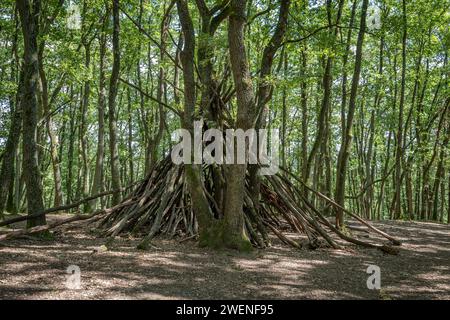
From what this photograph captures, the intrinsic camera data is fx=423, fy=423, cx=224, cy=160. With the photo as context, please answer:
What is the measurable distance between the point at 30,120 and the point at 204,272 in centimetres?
353

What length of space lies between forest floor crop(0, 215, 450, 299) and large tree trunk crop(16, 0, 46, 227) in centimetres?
Answer: 57

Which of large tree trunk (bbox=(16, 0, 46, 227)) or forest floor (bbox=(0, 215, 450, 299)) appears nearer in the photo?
forest floor (bbox=(0, 215, 450, 299))

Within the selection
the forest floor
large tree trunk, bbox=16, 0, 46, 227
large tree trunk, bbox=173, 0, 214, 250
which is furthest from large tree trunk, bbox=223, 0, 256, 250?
large tree trunk, bbox=16, 0, 46, 227

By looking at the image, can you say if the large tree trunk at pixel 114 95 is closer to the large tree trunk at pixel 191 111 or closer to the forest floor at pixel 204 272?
the forest floor at pixel 204 272

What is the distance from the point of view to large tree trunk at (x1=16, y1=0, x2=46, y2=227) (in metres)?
6.18

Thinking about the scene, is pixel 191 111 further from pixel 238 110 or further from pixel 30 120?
pixel 30 120

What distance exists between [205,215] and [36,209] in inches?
98.8

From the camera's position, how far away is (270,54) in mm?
7008

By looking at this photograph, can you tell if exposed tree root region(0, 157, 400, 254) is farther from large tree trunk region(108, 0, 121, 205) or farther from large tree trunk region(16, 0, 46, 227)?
large tree trunk region(108, 0, 121, 205)

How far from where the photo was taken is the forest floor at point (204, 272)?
12.8ft

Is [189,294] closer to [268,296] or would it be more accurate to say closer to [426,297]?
[268,296]

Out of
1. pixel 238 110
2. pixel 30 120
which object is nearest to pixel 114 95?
pixel 30 120

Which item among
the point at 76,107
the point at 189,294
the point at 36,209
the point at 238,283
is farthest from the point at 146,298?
the point at 76,107

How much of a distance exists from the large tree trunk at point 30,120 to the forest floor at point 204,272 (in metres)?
0.57
